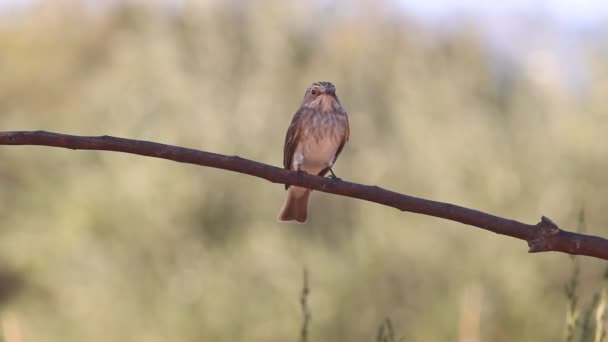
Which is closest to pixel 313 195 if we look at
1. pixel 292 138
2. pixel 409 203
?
pixel 292 138

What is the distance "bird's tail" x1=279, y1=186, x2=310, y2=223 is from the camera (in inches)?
232

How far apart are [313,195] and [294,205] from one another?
331cm

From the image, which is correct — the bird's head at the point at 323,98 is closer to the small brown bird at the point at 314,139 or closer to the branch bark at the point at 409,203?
the small brown bird at the point at 314,139

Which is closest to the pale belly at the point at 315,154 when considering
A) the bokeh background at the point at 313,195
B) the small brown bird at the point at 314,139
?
the small brown bird at the point at 314,139

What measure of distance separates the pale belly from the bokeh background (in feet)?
7.87

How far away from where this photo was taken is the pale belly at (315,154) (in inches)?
233

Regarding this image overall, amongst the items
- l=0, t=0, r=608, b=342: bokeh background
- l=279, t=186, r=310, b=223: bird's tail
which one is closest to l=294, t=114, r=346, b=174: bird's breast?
l=279, t=186, r=310, b=223: bird's tail

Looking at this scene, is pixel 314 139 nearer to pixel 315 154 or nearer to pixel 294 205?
pixel 315 154

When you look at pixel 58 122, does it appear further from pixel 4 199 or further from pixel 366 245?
pixel 366 245

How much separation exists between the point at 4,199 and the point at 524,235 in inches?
406

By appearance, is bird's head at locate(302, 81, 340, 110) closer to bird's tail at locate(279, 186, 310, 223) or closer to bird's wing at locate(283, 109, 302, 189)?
bird's wing at locate(283, 109, 302, 189)

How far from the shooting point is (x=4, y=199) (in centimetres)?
1212

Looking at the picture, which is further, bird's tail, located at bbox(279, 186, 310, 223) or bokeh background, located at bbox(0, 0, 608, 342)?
bokeh background, located at bbox(0, 0, 608, 342)

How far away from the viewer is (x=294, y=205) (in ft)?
19.4
